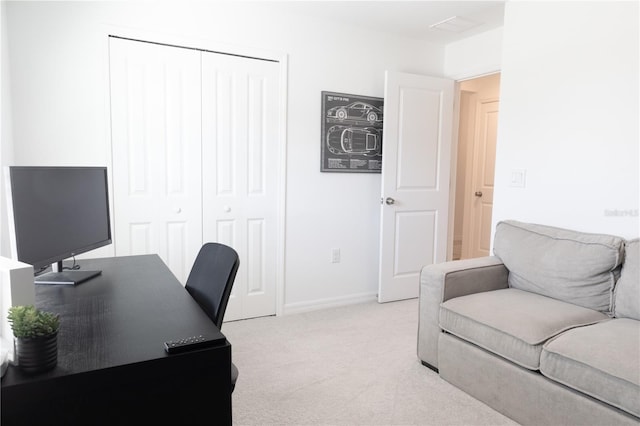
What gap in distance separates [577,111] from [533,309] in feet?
4.28

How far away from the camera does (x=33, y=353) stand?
2.99ft

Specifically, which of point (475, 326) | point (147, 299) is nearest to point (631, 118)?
point (475, 326)

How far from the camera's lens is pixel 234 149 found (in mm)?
3143

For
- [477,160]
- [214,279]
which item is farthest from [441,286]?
[477,160]

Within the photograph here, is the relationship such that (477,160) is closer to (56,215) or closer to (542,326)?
(542,326)

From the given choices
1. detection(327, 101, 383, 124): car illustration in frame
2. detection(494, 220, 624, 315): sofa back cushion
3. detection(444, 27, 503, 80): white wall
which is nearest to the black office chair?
detection(494, 220, 624, 315): sofa back cushion

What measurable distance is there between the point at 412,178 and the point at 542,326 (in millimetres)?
2091

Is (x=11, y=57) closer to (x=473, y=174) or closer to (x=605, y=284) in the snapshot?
(x=605, y=284)

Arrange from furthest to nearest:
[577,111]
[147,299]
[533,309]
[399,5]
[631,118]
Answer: [399,5] → [577,111] → [631,118] → [533,309] → [147,299]

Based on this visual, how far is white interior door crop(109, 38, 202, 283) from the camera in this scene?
2.76 m

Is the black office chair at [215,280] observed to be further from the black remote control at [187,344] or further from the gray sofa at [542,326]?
the gray sofa at [542,326]

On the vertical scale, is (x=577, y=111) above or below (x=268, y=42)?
below

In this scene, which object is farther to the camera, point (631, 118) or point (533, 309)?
point (631, 118)

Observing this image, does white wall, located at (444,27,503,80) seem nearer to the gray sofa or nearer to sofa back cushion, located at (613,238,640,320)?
the gray sofa
